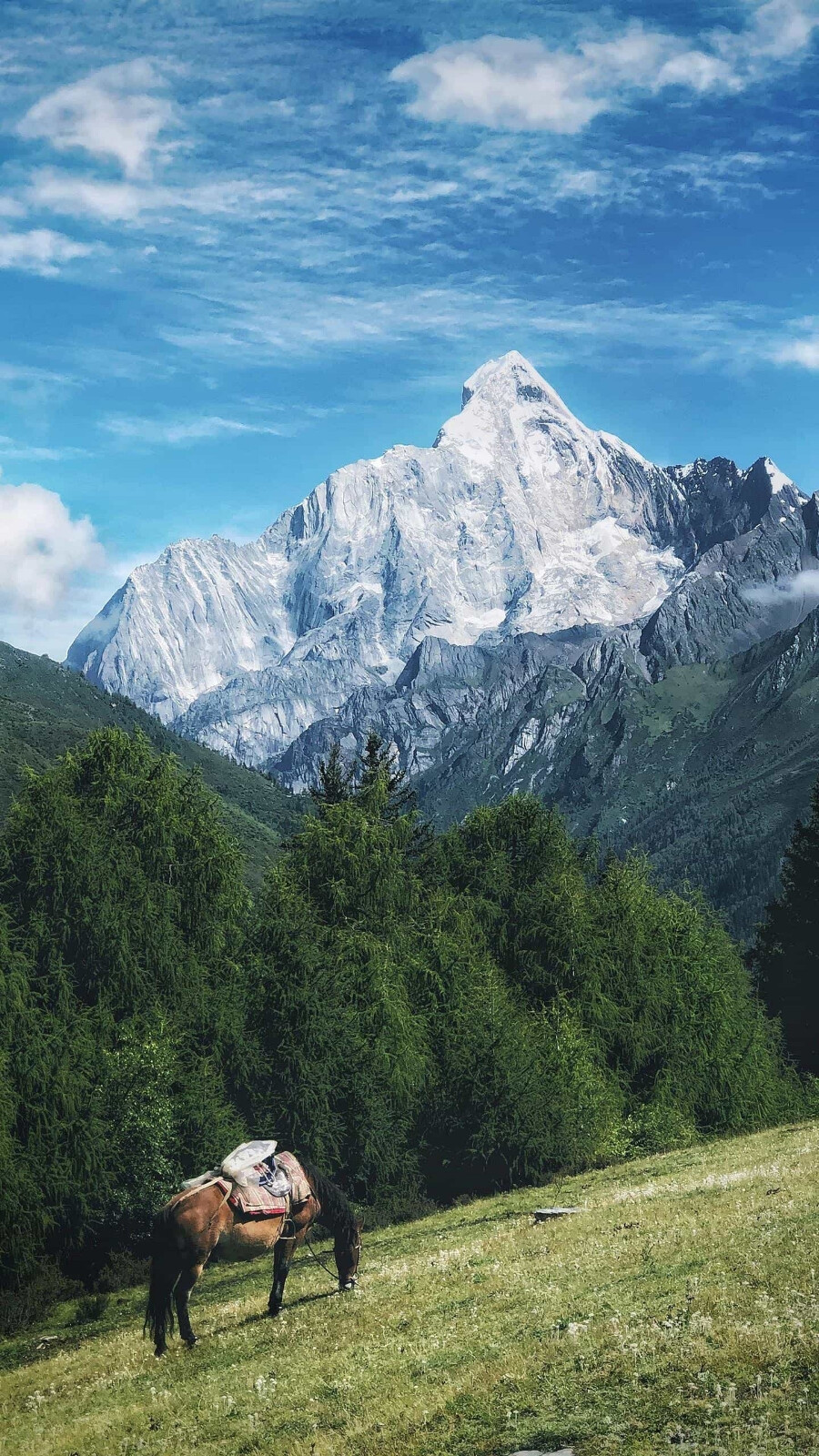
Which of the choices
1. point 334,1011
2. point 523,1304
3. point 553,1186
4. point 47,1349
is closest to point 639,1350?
point 523,1304

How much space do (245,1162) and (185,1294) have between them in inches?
105

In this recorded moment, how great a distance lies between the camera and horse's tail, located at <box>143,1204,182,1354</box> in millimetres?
22000

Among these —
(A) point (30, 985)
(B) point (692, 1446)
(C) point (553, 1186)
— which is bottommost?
(C) point (553, 1186)

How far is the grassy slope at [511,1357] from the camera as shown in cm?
1333

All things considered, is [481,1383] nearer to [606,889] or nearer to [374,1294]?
[374,1294]

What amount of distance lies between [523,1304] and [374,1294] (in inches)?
193

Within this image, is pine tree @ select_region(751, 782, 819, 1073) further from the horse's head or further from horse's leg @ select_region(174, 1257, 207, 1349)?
horse's leg @ select_region(174, 1257, 207, 1349)

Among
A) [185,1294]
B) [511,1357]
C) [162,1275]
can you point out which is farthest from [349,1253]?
[511,1357]

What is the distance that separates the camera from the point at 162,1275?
22.0 meters

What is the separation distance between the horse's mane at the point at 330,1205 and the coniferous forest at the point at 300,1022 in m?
15.3

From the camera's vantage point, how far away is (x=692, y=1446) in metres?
12.1

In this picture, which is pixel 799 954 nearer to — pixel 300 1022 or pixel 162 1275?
pixel 300 1022

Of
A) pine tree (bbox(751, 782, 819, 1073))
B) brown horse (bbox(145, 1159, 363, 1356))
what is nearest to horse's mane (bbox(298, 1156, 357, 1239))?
brown horse (bbox(145, 1159, 363, 1356))

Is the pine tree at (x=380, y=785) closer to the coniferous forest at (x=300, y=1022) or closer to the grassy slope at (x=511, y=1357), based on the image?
the coniferous forest at (x=300, y=1022)
